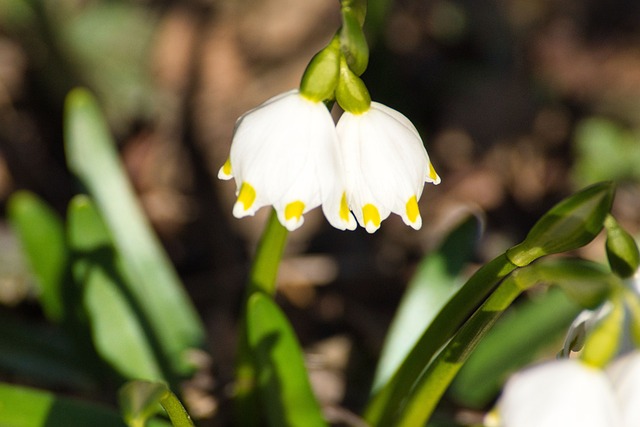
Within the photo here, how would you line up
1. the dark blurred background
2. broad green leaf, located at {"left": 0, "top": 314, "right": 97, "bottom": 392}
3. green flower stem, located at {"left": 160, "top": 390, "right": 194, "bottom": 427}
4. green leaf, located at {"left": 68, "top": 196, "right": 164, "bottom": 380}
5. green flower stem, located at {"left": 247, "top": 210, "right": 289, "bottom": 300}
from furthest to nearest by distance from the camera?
the dark blurred background < broad green leaf, located at {"left": 0, "top": 314, "right": 97, "bottom": 392} < green leaf, located at {"left": 68, "top": 196, "right": 164, "bottom": 380} < green flower stem, located at {"left": 247, "top": 210, "right": 289, "bottom": 300} < green flower stem, located at {"left": 160, "top": 390, "right": 194, "bottom": 427}

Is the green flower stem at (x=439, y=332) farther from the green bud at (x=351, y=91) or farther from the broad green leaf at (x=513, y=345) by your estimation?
the broad green leaf at (x=513, y=345)

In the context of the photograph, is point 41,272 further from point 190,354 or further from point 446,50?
point 446,50

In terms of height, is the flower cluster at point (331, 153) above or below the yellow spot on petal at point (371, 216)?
above

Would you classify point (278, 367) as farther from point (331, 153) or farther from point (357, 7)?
point (357, 7)

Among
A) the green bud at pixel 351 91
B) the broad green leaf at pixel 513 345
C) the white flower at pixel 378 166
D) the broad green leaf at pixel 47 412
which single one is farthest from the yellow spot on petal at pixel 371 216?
the broad green leaf at pixel 513 345

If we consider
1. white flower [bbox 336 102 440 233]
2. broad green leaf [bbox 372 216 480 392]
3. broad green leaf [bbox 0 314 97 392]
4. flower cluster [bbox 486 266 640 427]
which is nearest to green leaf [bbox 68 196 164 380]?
broad green leaf [bbox 0 314 97 392]

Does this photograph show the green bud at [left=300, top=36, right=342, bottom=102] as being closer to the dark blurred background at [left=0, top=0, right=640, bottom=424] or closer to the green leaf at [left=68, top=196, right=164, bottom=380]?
the green leaf at [left=68, top=196, right=164, bottom=380]
